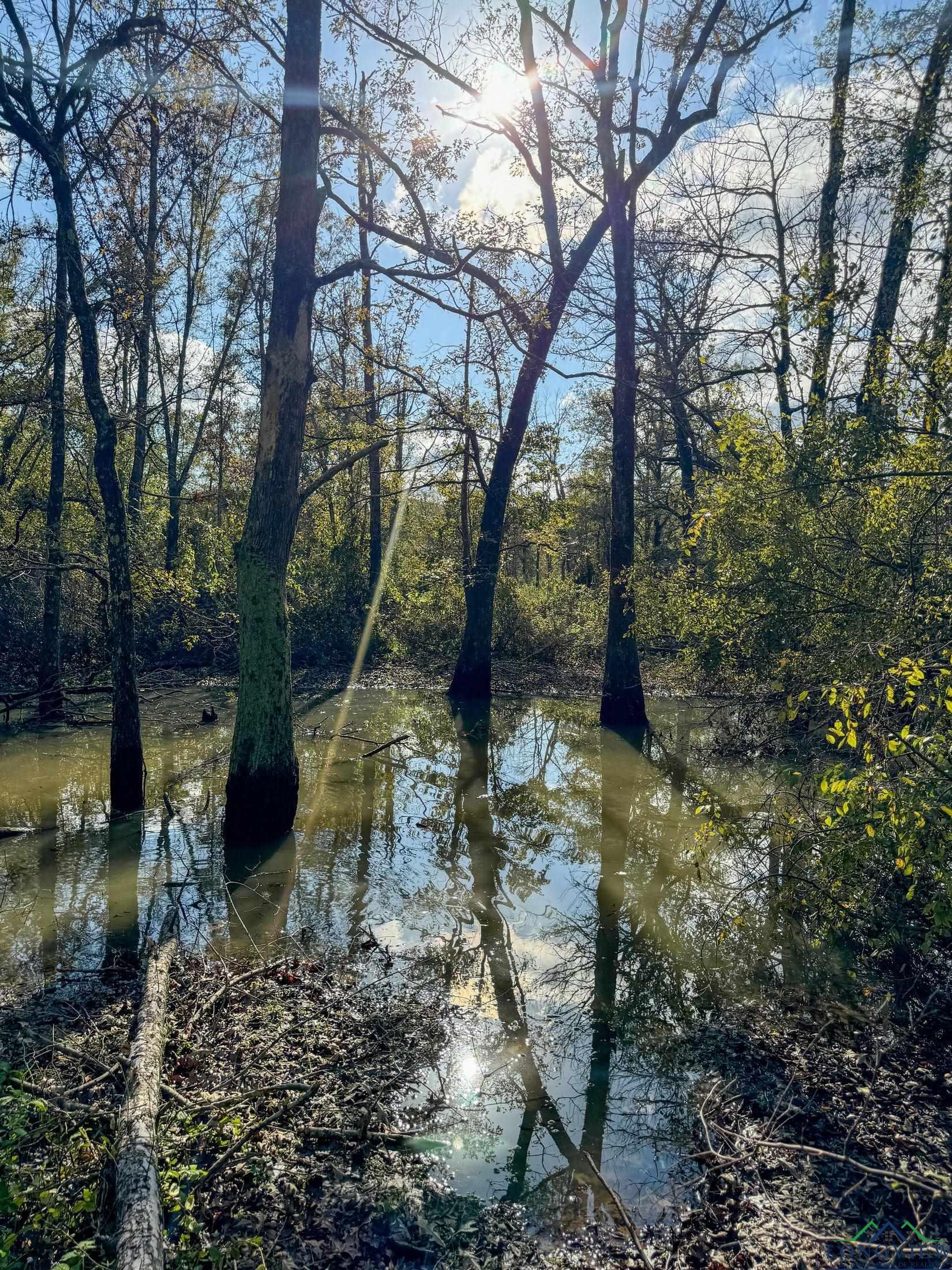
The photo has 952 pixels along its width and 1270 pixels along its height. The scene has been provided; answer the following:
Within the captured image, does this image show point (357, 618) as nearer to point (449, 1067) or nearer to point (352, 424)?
point (352, 424)

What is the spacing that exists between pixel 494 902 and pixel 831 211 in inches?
592

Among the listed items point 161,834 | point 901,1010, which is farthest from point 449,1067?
point 161,834

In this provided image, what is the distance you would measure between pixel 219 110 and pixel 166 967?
962 cm

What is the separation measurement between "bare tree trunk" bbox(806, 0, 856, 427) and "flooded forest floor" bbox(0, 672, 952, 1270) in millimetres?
5916

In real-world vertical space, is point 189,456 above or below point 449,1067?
above

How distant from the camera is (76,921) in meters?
6.07

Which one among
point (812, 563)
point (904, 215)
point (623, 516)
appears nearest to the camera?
point (812, 563)

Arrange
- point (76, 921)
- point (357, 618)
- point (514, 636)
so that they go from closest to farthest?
1. point (76, 921)
2. point (514, 636)
3. point (357, 618)

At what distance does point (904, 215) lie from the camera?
378 inches

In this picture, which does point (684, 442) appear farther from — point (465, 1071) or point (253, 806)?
point (465, 1071)

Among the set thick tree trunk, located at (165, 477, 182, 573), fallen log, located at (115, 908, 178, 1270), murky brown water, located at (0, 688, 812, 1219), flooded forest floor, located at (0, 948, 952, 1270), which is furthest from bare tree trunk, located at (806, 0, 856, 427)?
thick tree trunk, located at (165, 477, 182, 573)

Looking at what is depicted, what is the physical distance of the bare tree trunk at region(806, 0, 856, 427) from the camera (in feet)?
28.9

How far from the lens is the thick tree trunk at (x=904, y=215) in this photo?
7.76 meters

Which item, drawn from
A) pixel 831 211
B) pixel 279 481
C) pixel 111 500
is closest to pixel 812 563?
pixel 279 481
